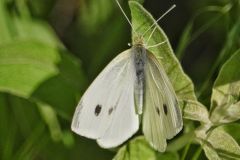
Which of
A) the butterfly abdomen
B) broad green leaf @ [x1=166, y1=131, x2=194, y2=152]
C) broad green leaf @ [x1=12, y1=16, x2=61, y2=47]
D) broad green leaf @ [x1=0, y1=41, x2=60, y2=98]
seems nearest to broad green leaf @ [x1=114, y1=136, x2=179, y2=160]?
broad green leaf @ [x1=166, y1=131, x2=194, y2=152]

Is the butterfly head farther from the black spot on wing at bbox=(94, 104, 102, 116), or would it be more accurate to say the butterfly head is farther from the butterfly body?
the black spot on wing at bbox=(94, 104, 102, 116)

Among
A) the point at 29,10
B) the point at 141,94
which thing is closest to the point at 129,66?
the point at 141,94

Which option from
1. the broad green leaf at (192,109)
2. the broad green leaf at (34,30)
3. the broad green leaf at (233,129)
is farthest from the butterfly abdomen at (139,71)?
the broad green leaf at (34,30)

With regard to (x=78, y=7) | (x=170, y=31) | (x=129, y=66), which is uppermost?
(x=129, y=66)

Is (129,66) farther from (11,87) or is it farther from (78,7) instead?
(78,7)

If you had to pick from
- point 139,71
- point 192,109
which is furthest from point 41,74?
point 192,109
